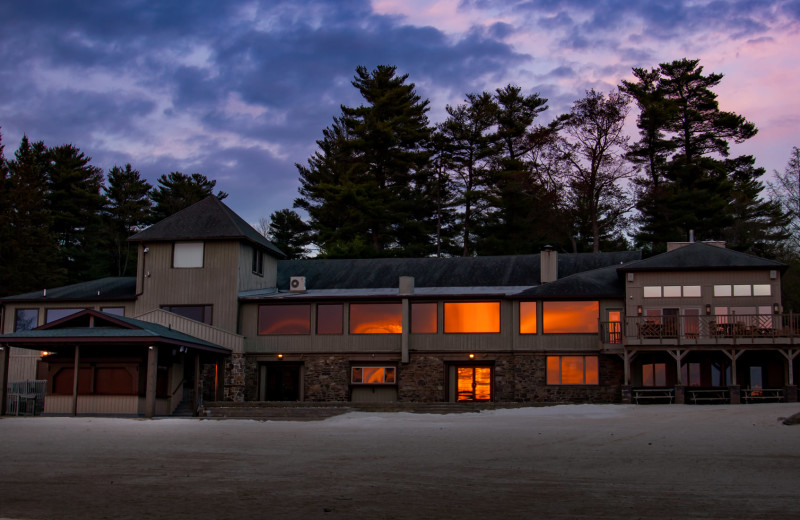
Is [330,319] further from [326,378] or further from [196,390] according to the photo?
[196,390]

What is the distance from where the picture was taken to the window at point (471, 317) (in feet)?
93.2

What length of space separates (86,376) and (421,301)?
1136 cm

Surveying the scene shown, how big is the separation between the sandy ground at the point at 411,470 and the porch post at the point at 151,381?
10.3ft

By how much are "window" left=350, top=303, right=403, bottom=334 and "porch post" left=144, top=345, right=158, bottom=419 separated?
27.3ft

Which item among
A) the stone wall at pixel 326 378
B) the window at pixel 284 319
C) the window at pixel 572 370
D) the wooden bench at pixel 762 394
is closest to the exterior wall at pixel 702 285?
the window at pixel 572 370

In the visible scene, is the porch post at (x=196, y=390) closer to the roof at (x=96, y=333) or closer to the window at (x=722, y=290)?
the roof at (x=96, y=333)

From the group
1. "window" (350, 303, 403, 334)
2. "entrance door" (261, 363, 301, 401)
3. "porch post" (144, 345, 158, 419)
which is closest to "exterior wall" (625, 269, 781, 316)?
"window" (350, 303, 403, 334)

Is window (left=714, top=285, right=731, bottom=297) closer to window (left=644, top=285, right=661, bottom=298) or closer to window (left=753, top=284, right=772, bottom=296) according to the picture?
window (left=753, top=284, right=772, bottom=296)

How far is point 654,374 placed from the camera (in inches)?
1085

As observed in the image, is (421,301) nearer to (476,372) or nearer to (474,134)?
(476,372)

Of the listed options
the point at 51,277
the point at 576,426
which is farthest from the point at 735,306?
the point at 51,277

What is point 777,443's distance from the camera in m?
13.5

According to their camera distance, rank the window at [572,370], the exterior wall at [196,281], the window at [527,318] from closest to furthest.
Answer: the window at [572,370] < the window at [527,318] < the exterior wall at [196,281]

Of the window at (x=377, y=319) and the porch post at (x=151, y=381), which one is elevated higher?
the window at (x=377, y=319)
